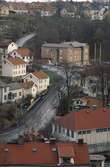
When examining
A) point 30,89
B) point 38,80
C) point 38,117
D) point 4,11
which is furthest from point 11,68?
point 4,11

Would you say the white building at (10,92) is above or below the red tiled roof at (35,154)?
below

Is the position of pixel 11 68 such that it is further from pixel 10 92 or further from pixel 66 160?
pixel 66 160

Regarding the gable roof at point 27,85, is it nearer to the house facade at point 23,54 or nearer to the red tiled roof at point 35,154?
the house facade at point 23,54

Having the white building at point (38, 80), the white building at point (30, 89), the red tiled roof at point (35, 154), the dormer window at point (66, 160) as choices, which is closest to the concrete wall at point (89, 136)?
the red tiled roof at point (35, 154)

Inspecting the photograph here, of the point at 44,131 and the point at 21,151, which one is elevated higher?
the point at 21,151

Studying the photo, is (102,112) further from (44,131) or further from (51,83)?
(51,83)

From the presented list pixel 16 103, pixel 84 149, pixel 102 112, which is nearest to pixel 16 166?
pixel 84 149

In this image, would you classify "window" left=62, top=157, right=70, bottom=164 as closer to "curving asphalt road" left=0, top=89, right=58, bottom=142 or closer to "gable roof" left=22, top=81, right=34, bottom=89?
"curving asphalt road" left=0, top=89, right=58, bottom=142

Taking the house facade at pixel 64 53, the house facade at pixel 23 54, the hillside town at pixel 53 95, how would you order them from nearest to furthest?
the hillside town at pixel 53 95
the house facade at pixel 23 54
the house facade at pixel 64 53
